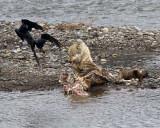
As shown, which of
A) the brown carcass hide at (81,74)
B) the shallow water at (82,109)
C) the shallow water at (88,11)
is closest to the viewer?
the shallow water at (82,109)

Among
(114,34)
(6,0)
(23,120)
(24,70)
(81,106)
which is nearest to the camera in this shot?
(23,120)

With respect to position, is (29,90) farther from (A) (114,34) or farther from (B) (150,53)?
(A) (114,34)

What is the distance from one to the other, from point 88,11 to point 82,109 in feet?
62.6

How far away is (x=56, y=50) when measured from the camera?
76.7ft

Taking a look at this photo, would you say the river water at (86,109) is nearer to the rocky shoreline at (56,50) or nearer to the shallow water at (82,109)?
the shallow water at (82,109)

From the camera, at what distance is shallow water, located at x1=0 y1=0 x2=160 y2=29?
3167 cm

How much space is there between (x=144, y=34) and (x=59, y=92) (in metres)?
8.05

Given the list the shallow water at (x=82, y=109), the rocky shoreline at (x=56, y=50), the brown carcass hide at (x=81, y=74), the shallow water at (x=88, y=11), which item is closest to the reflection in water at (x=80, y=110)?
the shallow water at (x=82, y=109)

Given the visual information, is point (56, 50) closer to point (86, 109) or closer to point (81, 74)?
point (81, 74)

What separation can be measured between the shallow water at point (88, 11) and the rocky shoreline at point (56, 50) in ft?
11.9

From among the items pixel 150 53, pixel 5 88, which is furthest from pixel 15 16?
pixel 5 88

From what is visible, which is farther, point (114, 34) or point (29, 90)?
point (114, 34)

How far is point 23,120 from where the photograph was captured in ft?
51.4

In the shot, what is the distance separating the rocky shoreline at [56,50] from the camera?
19016mm
